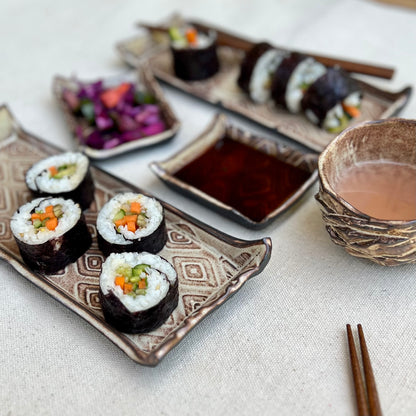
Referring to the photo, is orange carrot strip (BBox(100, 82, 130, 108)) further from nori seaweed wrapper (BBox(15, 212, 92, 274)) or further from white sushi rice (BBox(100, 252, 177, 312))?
white sushi rice (BBox(100, 252, 177, 312))

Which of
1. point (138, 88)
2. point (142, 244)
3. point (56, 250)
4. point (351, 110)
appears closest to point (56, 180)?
point (56, 250)

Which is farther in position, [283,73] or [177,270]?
[283,73]

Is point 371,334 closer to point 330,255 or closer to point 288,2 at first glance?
point 330,255

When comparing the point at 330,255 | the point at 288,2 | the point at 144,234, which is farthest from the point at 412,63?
the point at 144,234

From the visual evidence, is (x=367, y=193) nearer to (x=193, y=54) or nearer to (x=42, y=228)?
(x=42, y=228)

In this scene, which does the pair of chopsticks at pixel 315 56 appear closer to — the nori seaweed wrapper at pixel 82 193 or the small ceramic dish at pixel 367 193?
the small ceramic dish at pixel 367 193

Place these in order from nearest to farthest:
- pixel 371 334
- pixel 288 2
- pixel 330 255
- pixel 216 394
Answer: pixel 216 394 < pixel 371 334 < pixel 330 255 < pixel 288 2

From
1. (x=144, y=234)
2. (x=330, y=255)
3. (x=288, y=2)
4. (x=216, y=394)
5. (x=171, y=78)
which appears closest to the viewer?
(x=216, y=394)
